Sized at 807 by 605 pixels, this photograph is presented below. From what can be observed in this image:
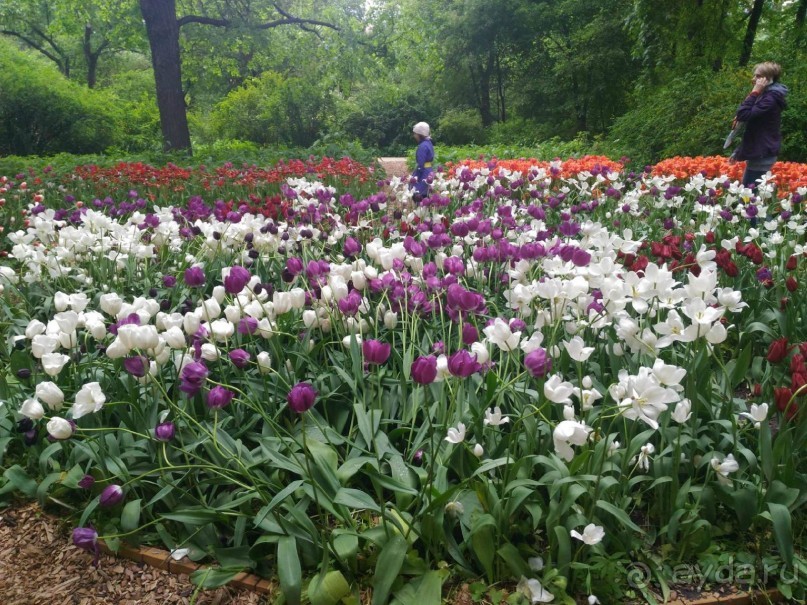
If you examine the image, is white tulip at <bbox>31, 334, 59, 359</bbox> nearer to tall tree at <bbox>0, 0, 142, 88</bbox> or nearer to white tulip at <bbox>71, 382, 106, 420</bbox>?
white tulip at <bbox>71, 382, 106, 420</bbox>

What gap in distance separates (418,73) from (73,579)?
31.1 m

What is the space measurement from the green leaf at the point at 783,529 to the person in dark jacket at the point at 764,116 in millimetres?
5137

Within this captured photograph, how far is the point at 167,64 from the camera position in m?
12.2

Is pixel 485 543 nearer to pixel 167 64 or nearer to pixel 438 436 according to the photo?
pixel 438 436

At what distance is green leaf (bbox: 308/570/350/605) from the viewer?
179 cm

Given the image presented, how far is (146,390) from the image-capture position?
2512 millimetres

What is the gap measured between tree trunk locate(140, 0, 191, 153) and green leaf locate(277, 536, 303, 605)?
477 inches

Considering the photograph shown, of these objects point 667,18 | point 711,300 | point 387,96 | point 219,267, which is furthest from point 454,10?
point 711,300

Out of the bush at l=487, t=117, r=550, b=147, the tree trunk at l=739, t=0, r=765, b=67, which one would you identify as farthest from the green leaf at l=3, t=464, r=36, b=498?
the bush at l=487, t=117, r=550, b=147

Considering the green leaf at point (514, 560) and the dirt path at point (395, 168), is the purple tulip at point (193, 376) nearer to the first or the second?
the green leaf at point (514, 560)

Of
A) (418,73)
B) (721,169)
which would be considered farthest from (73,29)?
(721,169)

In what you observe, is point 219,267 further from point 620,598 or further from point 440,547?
point 620,598

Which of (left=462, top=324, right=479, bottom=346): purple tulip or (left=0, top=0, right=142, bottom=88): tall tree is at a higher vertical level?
(left=0, top=0, right=142, bottom=88): tall tree

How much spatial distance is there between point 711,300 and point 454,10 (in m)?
24.4
